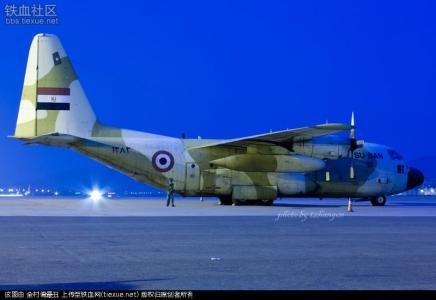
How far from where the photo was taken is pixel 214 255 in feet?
43.0

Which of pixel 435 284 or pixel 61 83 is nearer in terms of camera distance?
pixel 435 284

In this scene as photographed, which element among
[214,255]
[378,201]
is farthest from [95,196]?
[214,255]

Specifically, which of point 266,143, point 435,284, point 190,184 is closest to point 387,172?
point 266,143

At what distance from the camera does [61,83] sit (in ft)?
119

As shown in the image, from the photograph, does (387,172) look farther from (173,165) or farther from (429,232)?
(429,232)

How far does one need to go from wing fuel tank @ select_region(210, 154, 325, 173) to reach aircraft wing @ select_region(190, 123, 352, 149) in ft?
2.40

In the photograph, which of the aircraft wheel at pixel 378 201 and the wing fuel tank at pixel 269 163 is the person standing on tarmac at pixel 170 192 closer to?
the wing fuel tank at pixel 269 163

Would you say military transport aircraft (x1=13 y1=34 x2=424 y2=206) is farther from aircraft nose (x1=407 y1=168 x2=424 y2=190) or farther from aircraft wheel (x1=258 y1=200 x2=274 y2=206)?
aircraft nose (x1=407 y1=168 x2=424 y2=190)

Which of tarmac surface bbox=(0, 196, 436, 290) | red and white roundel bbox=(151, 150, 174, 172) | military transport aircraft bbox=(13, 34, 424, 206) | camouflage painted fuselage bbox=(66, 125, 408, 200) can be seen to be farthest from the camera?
red and white roundel bbox=(151, 150, 174, 172)

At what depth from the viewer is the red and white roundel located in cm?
3622

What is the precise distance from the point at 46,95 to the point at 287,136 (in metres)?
11.7

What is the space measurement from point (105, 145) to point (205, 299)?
1128 inches

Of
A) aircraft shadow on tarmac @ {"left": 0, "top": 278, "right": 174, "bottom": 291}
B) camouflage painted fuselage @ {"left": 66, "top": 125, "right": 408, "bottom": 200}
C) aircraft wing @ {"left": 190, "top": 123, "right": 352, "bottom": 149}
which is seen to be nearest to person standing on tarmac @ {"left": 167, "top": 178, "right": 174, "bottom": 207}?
camouflage painted fuselage @ {"left": 66, "top": 125, "right": 408, "bottom": 200}

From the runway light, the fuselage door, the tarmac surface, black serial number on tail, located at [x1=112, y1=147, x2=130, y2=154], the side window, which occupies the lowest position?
the tarmac surface
